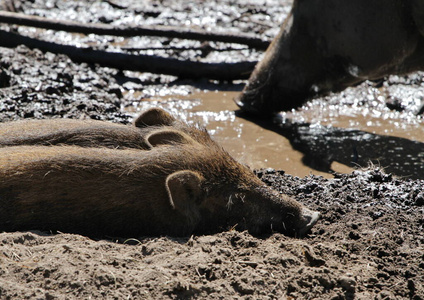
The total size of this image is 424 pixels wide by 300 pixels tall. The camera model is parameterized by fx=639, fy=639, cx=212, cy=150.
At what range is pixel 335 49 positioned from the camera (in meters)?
6.63

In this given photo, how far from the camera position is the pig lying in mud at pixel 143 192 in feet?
12.2

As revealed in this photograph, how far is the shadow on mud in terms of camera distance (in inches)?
239

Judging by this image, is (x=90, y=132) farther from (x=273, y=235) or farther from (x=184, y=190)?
(x=273, y=235)

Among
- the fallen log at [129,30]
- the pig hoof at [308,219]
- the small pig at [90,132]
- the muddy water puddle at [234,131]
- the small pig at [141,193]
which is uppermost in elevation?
the small pig at [90,132]

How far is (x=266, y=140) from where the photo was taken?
6.79m

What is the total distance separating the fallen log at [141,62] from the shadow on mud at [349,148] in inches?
51.3

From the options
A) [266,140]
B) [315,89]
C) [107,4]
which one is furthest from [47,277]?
[107,4]

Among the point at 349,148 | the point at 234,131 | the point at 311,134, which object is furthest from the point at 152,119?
the point at 311,134

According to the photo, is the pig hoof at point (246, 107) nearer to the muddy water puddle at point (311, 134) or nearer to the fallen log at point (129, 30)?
the muddy water puddle at point (311, 134)

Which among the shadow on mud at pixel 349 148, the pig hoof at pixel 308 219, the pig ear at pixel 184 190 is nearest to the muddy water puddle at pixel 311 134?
the shadow on mud at pixel 349 148

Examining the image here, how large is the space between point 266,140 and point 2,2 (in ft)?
18.2

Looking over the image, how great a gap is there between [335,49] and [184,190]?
332 cm

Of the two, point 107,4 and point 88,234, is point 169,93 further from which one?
point 88,234

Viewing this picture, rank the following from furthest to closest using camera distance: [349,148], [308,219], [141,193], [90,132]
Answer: [349,148]
[308,219]
[90,132]
[141,193]
